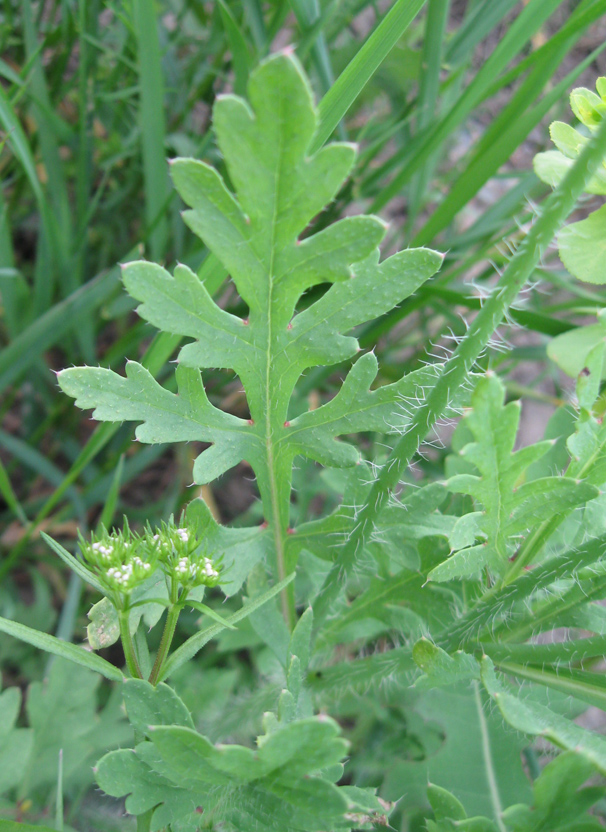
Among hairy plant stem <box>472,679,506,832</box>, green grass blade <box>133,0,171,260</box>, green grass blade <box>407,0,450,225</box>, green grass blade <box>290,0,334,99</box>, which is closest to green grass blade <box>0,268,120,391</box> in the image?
green grass blade <box>133,0,171,260</box>

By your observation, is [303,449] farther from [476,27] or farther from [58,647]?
[476,27]

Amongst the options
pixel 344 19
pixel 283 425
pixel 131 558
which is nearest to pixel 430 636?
pixel 283 425

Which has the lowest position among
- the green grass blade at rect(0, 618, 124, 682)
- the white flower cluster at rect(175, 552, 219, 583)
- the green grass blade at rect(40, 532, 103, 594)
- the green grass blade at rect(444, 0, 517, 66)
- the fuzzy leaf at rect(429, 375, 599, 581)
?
the green grass blade at rect(0, 618, 124, 682)

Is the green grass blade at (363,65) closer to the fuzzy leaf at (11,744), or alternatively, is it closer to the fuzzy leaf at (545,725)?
the fuzzy leaf at (545,725)

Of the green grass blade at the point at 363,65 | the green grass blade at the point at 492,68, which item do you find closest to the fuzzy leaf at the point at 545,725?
the green grass blade at the point at 363,65

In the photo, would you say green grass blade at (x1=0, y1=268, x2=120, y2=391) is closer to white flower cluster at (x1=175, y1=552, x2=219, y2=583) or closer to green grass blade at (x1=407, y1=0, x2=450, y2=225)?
green grass blade at (x1=407, y1=0, x2=450, y2=225)

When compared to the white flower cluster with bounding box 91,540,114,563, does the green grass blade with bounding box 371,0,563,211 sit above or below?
above
